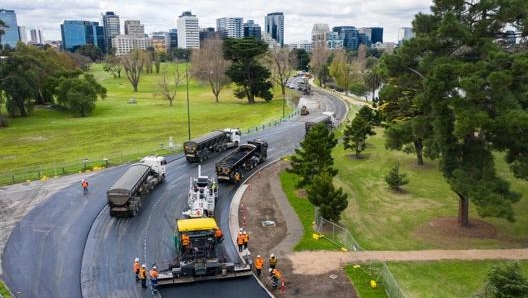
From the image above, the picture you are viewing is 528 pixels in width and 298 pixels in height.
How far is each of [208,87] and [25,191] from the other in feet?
348

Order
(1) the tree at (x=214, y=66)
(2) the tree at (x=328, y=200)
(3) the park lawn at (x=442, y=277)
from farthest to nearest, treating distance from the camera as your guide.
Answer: (1) the tree at (x=214, y=66), (2) the tree at (x=328, y=200), (3) the park lawn at (x=442, y=277)

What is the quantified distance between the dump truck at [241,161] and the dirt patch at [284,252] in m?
2.48

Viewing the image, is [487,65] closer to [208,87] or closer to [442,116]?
[442,116]

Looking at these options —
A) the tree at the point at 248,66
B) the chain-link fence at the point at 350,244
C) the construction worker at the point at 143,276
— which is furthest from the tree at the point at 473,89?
the tree at the point at 248,66

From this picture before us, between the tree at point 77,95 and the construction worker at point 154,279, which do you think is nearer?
the construction worker at point 154,279

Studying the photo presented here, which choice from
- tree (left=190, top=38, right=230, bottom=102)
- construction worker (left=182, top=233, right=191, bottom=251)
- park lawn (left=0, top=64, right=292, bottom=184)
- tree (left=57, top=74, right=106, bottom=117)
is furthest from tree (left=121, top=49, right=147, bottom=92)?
construction worker (left=182, top=233, right=191, bottom=251)

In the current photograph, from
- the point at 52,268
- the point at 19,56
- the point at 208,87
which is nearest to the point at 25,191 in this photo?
the point at 52,268

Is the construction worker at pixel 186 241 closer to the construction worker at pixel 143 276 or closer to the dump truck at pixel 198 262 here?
the dump truck at pixel 198 262

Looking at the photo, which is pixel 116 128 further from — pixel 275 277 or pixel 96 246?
pixel 275 277

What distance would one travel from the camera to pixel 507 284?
55.5ft

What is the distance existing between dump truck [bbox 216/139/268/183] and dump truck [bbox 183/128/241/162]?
479cm

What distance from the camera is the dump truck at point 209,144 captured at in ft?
166

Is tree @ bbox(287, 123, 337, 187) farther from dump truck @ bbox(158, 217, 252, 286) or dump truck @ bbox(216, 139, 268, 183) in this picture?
dump truck @ bbox(158, 217, 252, 286)

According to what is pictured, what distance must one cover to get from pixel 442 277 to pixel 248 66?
82888 mm
